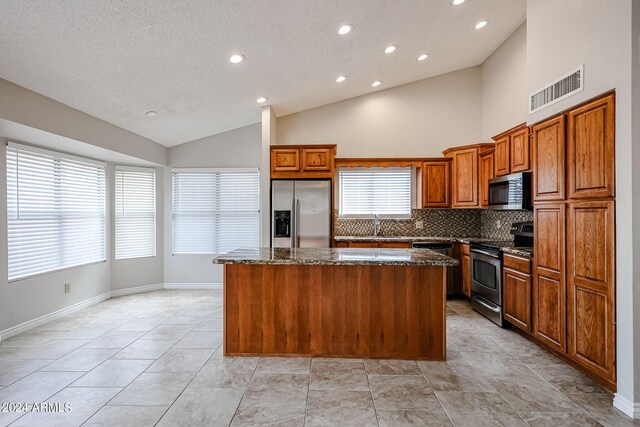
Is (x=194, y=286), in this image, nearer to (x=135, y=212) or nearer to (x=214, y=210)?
(x=214, y=210)

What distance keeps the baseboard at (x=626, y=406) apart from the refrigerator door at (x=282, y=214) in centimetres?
380

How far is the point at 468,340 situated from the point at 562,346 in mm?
843

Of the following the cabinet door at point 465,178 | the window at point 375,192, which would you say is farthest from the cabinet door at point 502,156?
the window at point 375,192

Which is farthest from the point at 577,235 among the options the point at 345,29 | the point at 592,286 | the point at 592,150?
the point at 345,29

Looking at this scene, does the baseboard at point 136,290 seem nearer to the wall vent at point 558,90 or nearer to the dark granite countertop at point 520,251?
the dark granite countertop at point 520,251

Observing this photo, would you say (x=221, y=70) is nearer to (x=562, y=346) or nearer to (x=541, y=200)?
(x=541, y=200)

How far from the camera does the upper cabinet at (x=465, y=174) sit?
4930mm

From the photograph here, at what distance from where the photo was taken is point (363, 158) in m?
5.61

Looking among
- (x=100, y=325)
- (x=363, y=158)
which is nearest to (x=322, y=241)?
(x=363, y=158)

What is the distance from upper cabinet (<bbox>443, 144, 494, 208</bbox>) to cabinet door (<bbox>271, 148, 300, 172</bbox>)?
2486 mm

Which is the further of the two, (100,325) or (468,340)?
(100,325)

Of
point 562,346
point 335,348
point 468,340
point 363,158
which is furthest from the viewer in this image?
point 363,158

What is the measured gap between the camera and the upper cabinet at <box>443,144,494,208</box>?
4.93 m

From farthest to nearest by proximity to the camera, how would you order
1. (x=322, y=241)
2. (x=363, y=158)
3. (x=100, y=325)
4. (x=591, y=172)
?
(x=363, y=158) → (x=322, y=241) → (x=100, y=325) → (x=591, y=172)
